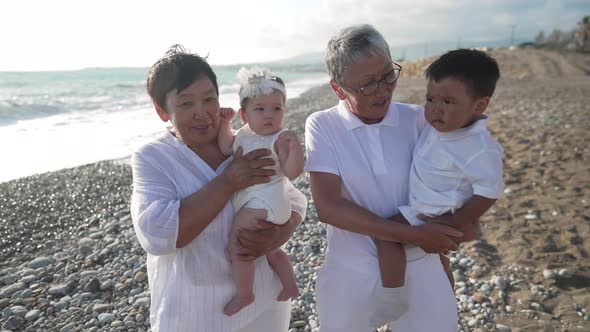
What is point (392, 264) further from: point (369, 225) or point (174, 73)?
point (174, 73)

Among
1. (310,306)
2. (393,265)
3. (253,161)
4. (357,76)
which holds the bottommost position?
(310,306)

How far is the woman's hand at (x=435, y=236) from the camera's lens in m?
1.93

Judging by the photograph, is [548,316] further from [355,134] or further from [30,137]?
[30,137]

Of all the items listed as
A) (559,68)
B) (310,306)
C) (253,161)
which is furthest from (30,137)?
(559,68)

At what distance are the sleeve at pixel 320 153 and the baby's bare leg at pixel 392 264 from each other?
420 mm

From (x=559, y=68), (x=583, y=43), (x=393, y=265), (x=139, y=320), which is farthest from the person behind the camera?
(x=583, y=43)

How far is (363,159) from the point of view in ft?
6.79

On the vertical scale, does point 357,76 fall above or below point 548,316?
above

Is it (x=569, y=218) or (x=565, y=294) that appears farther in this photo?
(x=569, y=218)

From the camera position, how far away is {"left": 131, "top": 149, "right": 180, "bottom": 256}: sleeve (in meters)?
1.81

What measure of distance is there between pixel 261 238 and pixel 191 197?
15.3 inches

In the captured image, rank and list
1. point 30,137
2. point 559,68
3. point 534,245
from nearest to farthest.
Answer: point 534,245 → point 30,137 → point 559,68

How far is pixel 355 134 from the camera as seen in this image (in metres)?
2.10

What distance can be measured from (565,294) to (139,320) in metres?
3.82
